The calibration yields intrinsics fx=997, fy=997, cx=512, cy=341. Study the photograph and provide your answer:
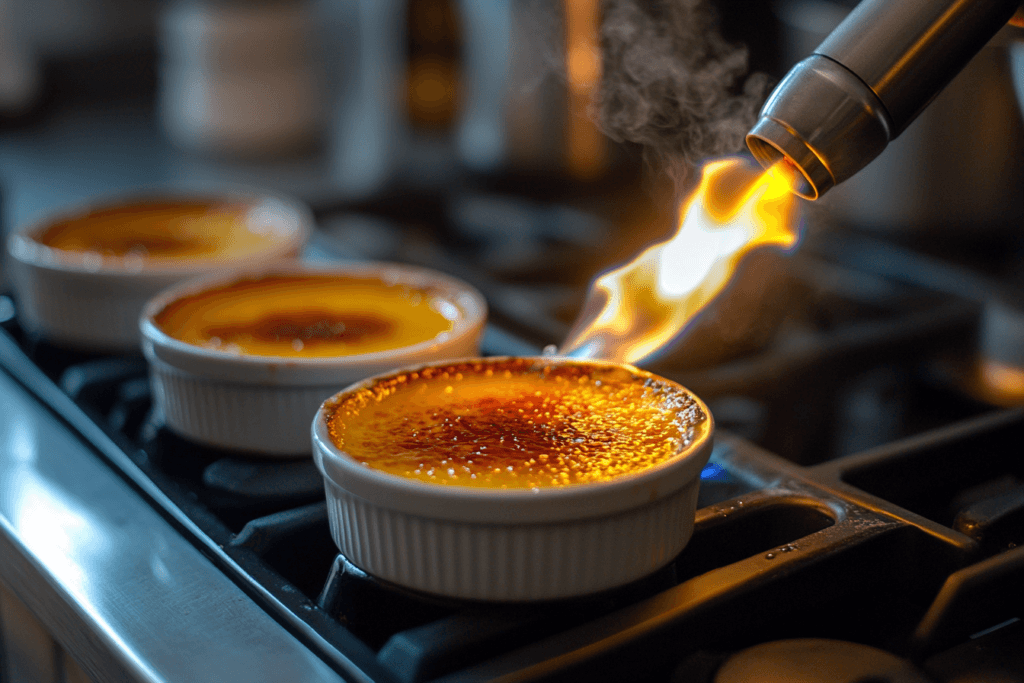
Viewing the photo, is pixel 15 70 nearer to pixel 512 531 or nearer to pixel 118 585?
pixel 118 585

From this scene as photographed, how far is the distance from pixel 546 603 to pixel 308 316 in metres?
0.39

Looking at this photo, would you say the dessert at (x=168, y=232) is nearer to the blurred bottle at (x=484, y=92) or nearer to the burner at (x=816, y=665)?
the blurred bottle at (x=484, y=92)

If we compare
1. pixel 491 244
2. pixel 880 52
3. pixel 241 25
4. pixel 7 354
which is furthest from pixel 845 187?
pixel 241 25

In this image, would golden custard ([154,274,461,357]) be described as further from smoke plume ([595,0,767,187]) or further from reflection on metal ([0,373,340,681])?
smoke plume ([595,0,767,187])

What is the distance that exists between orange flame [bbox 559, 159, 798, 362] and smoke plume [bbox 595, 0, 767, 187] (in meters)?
0.16

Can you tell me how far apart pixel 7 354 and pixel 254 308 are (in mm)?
231

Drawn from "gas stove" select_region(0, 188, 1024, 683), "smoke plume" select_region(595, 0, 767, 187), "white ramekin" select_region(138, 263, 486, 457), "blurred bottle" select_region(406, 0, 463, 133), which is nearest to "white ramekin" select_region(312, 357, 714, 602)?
"gas stove" select_region(0, 188, 1024, 683)

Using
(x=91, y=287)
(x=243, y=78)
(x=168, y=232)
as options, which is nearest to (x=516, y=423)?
(x=91, y=287)

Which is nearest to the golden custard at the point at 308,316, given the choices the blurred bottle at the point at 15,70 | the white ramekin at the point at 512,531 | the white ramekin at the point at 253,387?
the white ramekin at the point at 253,387

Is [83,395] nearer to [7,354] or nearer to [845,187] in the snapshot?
[7,354]

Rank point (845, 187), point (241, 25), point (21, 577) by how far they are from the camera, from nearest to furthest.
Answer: point (21, 577) → point (845, 187) → point (241, 25)

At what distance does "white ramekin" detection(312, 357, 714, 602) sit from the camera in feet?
1.52

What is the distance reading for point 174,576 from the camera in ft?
1.81

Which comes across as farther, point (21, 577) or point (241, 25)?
point (241, 25)
